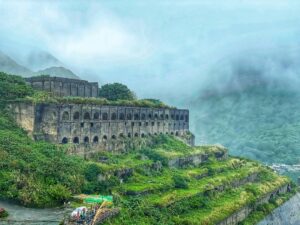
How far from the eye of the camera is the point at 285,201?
4750 centimetres

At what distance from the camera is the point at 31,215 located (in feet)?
74.8

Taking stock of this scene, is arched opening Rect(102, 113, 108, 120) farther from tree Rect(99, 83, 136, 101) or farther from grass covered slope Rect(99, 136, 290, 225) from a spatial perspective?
tree Rect(99, 83, 136, 101)

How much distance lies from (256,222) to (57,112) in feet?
66.7

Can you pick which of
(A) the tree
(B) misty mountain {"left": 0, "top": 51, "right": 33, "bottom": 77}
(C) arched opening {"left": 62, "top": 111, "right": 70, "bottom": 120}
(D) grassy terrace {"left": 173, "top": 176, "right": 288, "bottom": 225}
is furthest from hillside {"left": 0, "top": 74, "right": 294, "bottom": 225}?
(B) misty mountain {"left": 0, "top": 51, "right": 33, "bottom": 77}

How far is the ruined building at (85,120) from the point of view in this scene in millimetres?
35562

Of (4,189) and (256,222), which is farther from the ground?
(4,189)

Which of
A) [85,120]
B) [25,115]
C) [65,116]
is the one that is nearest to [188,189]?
[85,120]

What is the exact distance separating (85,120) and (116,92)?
12086 mm

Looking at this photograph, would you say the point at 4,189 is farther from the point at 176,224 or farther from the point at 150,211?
the point at 176,224

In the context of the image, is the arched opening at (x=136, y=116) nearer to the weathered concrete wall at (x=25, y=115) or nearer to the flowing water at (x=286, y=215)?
the weathered concrete wall at (x=25, y=115)

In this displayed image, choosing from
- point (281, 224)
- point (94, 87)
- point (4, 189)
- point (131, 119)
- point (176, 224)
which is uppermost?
point (94, 87)

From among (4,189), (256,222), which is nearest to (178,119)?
(256,222)

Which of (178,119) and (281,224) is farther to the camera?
(178,119)

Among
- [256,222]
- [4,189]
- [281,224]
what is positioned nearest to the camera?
[4,189]
